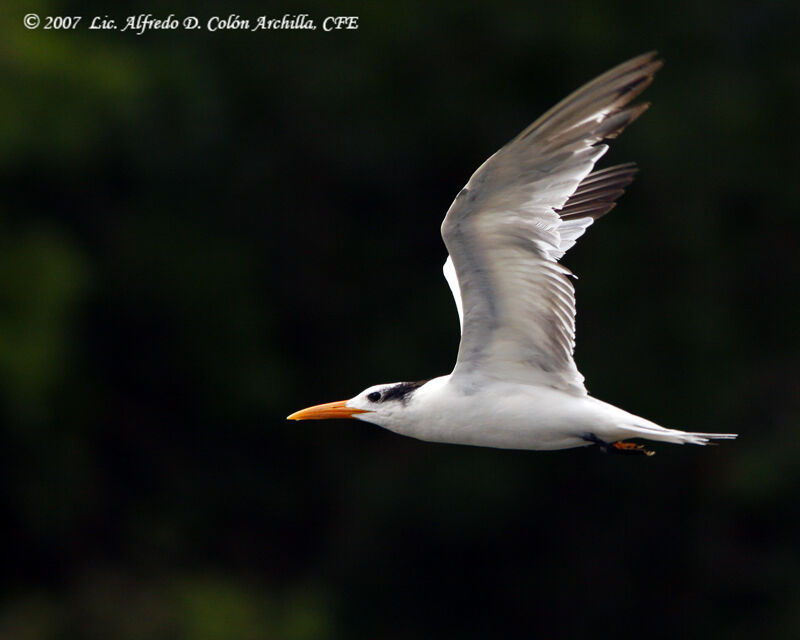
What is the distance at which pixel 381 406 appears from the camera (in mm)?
6863

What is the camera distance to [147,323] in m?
15.6

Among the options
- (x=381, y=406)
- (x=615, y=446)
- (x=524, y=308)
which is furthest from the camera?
(x=381, y=406)

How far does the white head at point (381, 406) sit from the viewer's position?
678 centimetres

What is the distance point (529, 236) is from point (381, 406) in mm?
1099

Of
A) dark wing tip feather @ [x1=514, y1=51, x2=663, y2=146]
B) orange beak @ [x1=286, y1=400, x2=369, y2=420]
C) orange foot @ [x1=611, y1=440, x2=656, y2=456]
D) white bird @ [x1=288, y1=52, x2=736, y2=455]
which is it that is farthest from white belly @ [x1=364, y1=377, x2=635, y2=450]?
dark wing tip feather @ [x1=514, y1=51, x2=663, y2=146]

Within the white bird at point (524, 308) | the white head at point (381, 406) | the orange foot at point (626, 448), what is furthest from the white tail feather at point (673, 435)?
the white head at point (381, 406)

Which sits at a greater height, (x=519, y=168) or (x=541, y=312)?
(x=519, y=168)

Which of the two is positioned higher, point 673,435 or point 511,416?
point 511,416

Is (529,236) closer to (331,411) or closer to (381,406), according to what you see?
(381,406)

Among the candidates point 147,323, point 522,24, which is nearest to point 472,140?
point 522,24

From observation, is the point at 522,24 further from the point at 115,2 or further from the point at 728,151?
the point at 115,2

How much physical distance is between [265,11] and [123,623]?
6295mm

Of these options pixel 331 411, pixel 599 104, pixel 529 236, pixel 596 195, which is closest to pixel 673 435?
pixel 529 236

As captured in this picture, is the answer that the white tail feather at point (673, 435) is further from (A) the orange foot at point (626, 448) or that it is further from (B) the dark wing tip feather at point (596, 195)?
(B) the dark wing tip feather at point (596, 195)
